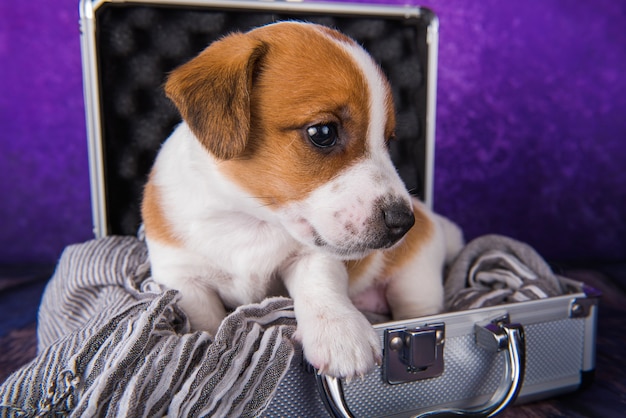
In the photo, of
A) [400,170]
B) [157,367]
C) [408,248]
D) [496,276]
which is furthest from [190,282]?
[400,170]

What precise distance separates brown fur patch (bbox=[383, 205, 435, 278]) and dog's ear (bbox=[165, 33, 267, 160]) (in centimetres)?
70

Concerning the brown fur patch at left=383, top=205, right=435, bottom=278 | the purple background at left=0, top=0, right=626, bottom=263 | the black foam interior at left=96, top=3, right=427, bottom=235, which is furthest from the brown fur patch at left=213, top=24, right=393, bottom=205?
the purple background at left=0, top=0, right=626, bottom=263

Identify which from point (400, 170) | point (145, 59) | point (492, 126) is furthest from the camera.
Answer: point (492, 126)

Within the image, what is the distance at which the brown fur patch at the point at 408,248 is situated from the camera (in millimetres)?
1693

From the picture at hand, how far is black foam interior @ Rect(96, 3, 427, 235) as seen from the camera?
2086 mm

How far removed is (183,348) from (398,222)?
0.48m

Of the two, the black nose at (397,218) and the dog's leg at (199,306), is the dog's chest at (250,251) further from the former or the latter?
the black nose at (397,218)

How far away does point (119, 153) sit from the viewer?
2.19 meters

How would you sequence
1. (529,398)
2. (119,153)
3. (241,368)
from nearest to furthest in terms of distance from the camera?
(241,368), (529,398), (119,153)

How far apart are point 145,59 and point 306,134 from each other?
1227 mm

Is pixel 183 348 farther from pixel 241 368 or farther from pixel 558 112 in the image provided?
pixel 558 112

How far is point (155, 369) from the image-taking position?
1.04 m

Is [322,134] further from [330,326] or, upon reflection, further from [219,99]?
[330,326]

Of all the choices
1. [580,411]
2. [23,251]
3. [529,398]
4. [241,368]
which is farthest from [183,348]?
[23,251]
